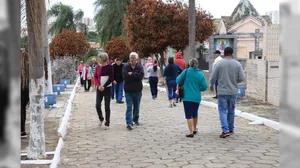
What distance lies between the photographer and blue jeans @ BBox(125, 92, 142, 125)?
347 inches

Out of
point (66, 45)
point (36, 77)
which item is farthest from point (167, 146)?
point (66, 45)

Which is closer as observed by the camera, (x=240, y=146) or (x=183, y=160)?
(x=183, y=160)

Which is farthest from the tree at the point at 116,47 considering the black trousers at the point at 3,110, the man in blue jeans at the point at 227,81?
the black trousers at the point at 3,110

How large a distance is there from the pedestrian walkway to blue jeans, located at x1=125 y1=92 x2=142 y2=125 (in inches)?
9.8

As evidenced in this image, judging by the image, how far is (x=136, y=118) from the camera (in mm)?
9344

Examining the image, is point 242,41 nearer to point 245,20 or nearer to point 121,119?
point 245,20

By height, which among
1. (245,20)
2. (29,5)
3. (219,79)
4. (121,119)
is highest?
(245,20)

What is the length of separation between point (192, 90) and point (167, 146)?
1336 mm

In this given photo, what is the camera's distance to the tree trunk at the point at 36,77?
5.22 meters

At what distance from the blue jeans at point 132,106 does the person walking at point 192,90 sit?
1.54 meters

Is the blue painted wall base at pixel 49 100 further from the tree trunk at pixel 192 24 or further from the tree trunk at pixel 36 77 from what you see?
the tree trunk at pixel 36 77

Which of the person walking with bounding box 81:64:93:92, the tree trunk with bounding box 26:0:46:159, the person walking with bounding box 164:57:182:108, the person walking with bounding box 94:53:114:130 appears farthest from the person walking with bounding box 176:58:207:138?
the person walking with bounding box 81:64:93:92

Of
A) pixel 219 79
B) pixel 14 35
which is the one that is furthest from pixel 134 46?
pixel 14 35

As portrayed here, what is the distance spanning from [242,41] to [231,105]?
32016 mm
